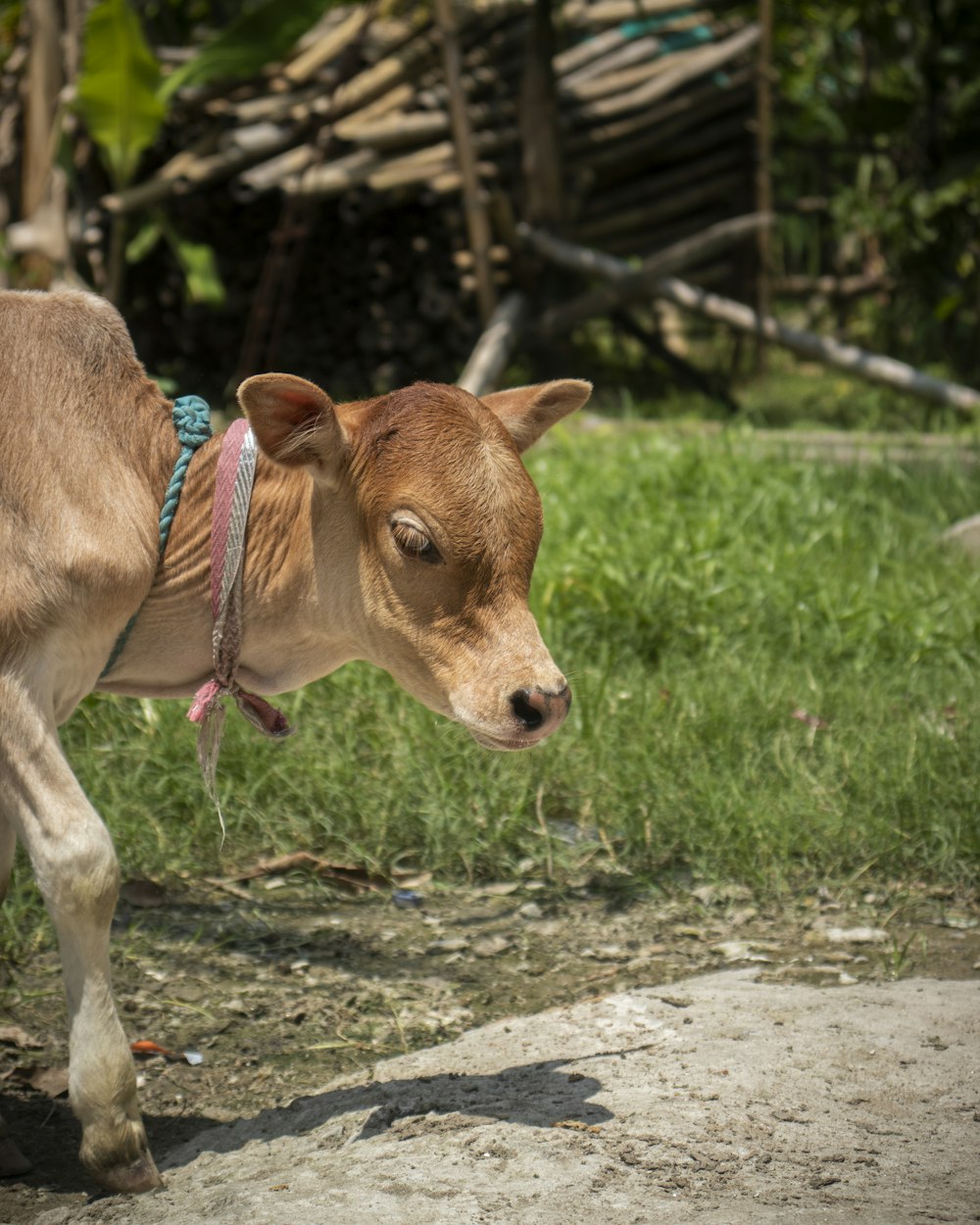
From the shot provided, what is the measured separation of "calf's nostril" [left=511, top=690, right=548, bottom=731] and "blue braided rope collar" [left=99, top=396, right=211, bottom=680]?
79 cm

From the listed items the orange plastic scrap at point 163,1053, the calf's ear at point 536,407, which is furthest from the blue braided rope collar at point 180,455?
the orange plastic scrap at point 163,1053

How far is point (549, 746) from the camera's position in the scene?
468 centimetres

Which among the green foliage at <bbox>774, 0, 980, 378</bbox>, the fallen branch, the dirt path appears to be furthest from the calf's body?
the green foliage at <bbox>774, 0, 980, 378</bbox>

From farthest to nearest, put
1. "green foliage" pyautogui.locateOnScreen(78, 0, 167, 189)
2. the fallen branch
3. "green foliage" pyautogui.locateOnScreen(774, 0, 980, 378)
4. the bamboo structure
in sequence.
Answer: "green foliage" pyautogui.locateOnScreen(774, 0, 980, 378) < the bamboo structure < the fallen branch < "green foliage" pyautogui.locateOnScreen(78, 0, 167, 189)

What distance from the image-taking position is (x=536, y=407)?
323 cm

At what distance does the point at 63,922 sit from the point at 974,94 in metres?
9.00

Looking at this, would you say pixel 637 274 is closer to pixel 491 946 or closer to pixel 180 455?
pixel 491 946

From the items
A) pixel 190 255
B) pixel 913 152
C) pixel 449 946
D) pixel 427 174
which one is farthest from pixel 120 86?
pixel 913 152

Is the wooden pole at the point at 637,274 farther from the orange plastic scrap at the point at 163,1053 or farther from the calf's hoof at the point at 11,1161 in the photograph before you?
the calf's hoof at the point at 11,1161

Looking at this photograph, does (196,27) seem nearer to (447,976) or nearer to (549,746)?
(549,746)

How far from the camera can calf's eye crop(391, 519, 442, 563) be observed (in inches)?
111

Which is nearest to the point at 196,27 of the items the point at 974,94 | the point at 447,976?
the point at 974,94

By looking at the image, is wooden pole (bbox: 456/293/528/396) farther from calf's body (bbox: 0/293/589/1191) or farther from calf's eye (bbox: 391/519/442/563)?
calf's eye (bbox: 391/519/442/563)

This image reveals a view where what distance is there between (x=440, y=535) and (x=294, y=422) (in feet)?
1.18
